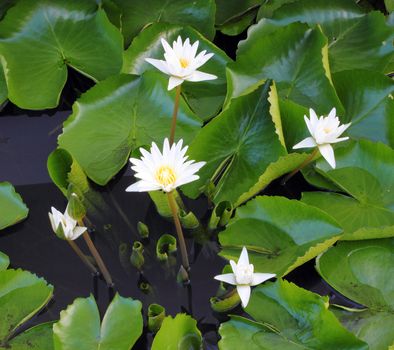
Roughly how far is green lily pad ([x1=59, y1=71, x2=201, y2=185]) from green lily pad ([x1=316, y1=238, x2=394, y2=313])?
537 millimetres

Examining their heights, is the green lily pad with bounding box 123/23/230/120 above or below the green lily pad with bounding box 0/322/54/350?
above

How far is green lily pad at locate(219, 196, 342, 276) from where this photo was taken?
57.5 inches

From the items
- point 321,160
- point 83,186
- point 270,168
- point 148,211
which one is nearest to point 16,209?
point 83,186

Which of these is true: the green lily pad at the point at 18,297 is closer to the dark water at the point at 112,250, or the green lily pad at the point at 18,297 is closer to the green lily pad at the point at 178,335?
the dark water at the point at 112,250

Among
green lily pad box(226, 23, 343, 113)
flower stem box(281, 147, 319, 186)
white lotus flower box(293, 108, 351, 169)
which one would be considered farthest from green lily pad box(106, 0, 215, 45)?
white lotus flower box(293, 108, 351, 169)

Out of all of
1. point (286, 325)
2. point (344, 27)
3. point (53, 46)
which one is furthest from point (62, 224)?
point (344, 27)

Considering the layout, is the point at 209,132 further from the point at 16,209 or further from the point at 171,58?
the point at 16,209

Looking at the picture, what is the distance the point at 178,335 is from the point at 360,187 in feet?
2.08

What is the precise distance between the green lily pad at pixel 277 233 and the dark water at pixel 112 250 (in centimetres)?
13

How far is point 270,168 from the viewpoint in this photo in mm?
1536

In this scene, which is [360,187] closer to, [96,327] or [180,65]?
[180,65]

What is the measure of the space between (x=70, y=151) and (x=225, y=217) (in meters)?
0.49

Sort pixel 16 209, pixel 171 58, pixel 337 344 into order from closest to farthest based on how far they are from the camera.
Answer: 1. pixel 337 344
2. pixel 171 58
3. pixel 16 209

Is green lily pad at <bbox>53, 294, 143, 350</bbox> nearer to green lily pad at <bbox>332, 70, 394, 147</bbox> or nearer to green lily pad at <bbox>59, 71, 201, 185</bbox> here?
green lily pad at <bbox>59, 71, 201, 185</bbox>
